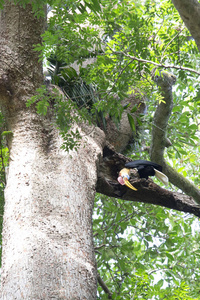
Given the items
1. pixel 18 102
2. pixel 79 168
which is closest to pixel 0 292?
pixel 79 168

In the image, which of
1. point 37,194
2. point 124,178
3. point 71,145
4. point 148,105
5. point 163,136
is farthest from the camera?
point 148,105

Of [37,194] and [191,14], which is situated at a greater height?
[191,14]

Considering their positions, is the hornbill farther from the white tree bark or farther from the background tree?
the white tree bark

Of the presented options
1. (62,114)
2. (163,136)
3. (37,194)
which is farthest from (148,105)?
(37,194)

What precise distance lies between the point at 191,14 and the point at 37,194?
154 centimetres

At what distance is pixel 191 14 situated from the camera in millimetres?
2250

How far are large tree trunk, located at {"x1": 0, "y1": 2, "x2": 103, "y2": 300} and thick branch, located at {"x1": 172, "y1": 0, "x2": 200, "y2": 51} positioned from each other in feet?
3.93

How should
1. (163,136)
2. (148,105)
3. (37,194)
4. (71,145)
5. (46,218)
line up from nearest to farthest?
(46,218)
(37,194)
(71,145)
(163,136)
(148,105)

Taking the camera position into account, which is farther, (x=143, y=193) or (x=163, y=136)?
(x=163, y=136)

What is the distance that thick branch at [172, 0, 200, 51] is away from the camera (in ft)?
7.36

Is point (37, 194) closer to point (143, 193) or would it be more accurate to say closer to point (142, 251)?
point (143, 193)

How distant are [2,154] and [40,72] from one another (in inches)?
36.8

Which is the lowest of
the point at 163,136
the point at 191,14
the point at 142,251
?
the point at 142,251

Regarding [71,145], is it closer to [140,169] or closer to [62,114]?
[62,114]
